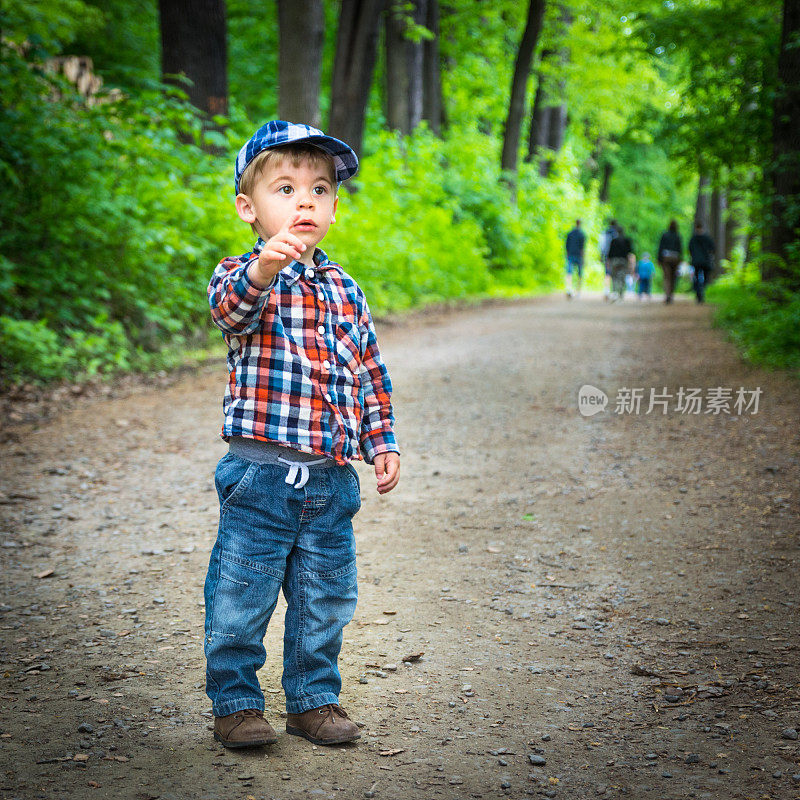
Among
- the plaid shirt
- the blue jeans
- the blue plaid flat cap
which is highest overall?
the blue plaid flat cap

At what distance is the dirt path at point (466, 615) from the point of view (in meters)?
2.86

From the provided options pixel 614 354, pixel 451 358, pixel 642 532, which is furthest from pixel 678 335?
pixel 642 532

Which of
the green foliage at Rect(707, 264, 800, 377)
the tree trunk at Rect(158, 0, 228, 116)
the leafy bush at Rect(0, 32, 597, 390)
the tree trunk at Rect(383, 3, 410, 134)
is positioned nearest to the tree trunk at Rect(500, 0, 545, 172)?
the tree trunk at Rect(383, 3, 410, 134)

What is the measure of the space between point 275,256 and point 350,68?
1469 cm

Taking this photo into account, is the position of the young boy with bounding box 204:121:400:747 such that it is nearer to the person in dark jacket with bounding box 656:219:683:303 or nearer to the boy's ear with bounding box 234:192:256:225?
the boy's ear with bounding box 234:192:256:225

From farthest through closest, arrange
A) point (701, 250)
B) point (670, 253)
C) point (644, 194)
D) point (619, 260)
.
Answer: point (644, 194) → point (619, 260) → point (670, 253) → point (701, 250)

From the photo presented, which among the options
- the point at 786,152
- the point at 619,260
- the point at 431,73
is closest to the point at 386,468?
the point at 786,152

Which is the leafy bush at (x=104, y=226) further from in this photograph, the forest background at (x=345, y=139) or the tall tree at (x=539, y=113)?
the tall tree at (x=539, y=113)

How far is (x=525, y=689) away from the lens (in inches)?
135

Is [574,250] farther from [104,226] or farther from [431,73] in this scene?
[104,226]

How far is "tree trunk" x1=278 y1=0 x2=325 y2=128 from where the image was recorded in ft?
44.5

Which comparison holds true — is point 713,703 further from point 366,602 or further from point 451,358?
point 451,358

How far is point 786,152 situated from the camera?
12.6 meters

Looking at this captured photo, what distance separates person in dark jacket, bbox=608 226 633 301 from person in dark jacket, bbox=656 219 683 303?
79cm
